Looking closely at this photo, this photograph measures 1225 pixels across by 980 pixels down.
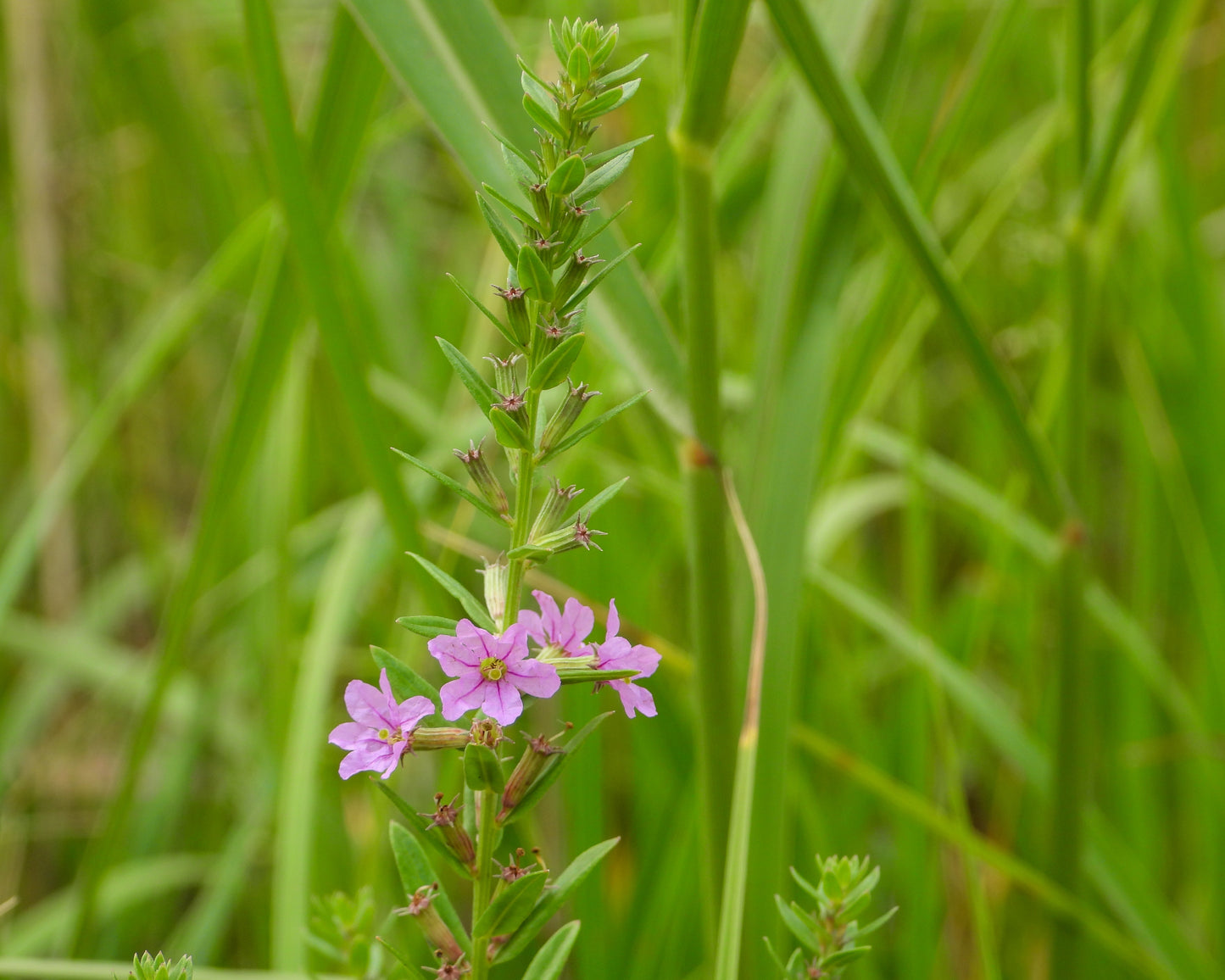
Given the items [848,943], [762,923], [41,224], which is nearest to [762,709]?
[762,923]

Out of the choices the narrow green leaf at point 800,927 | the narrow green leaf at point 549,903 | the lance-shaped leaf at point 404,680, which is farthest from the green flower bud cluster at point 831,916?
the lance-shaped leaf at point 404,680

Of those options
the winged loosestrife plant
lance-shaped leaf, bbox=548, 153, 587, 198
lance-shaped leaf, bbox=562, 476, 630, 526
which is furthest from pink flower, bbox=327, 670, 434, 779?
lance-shaped leaf, bbox=548, 153, 587, 198

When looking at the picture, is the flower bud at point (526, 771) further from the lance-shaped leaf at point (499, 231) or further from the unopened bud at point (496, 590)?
the lance-shaped leaf at point (499, 231)

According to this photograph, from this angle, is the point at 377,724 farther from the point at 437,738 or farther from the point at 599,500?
the point at 599,500

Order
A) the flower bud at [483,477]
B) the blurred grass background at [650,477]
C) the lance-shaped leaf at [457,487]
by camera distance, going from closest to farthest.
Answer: the lance-shaped leaf at [457,487] → the flower bud at [483,477] → the blurred grass background at [650,477]

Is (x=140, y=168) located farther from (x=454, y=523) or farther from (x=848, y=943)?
(x=848, y=943)

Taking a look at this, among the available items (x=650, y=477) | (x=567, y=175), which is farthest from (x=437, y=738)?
(x=650, y=477)
